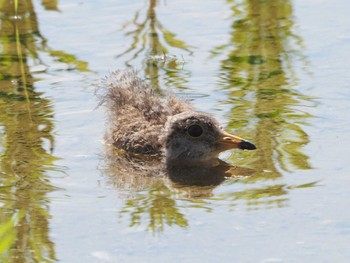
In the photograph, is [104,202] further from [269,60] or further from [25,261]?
[269,60]

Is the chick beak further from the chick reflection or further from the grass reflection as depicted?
the grass reflection

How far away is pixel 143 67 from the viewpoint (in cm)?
1048

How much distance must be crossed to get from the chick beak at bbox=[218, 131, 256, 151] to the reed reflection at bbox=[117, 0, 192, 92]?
1261 millimetres

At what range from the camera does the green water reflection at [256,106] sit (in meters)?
7.57

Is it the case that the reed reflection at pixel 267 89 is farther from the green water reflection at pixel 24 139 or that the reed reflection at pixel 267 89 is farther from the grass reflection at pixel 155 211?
the green water reflection at pixel 24 139

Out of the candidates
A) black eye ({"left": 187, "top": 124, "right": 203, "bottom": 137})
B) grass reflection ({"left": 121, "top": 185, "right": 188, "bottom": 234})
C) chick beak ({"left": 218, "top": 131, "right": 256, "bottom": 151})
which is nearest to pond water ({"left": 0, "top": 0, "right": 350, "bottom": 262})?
grass reflection ({"left": 121, "top": 185, "right": 188, "bottom": 234})

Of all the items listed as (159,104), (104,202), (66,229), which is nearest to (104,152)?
(159,104)

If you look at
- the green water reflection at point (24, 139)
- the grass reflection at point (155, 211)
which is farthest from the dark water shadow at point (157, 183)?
the green water reflection at point (24, 139)

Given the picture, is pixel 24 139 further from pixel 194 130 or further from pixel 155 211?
pixel 155 211

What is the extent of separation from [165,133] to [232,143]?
59cm

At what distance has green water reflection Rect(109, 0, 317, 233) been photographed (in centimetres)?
757

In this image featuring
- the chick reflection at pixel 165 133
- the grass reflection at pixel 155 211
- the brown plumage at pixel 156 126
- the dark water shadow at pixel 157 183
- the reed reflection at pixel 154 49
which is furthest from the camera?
the reed reflection at pixel 154 49

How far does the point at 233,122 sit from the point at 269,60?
1.41 m

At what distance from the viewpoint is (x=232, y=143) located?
865 cm
